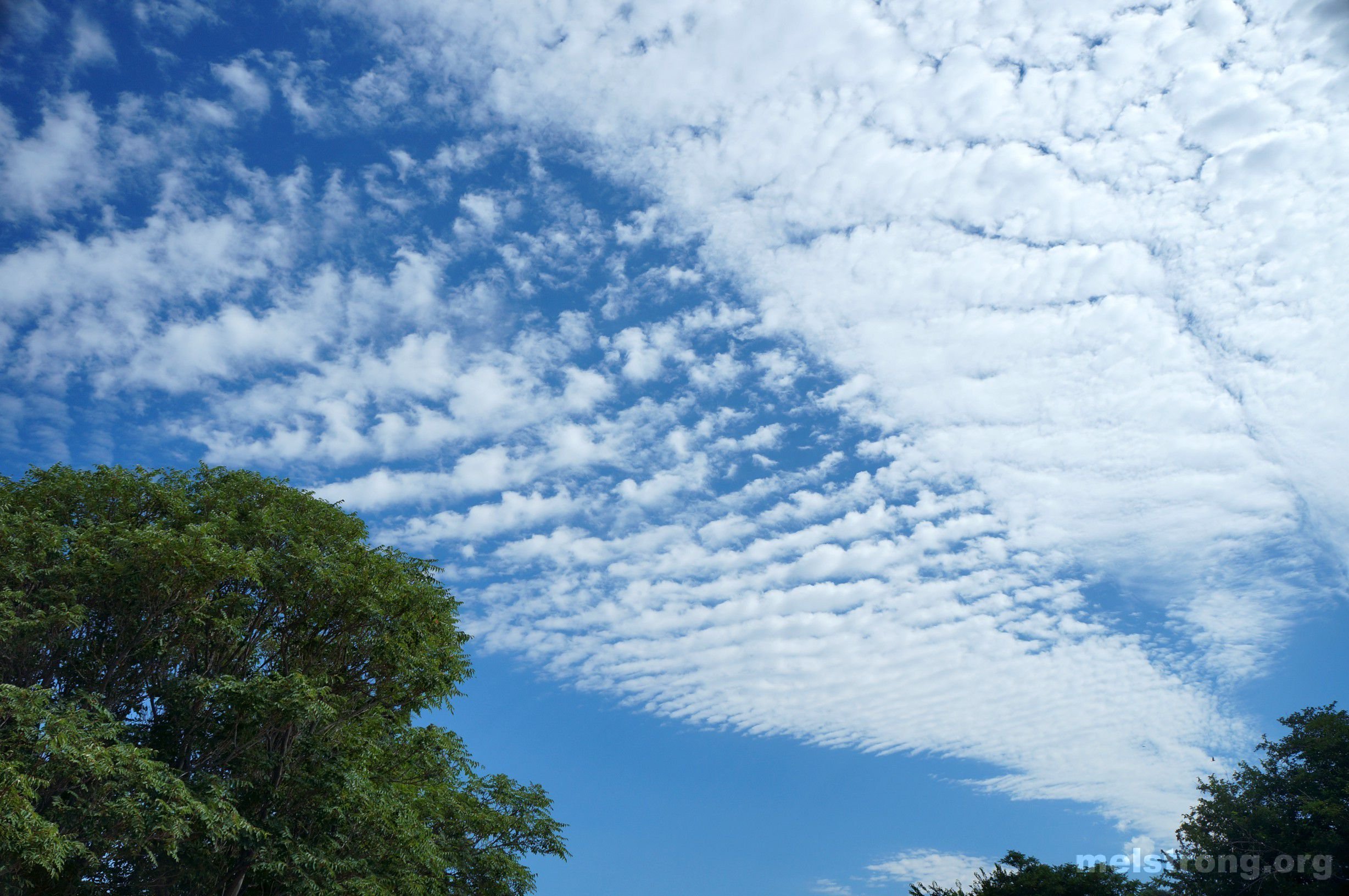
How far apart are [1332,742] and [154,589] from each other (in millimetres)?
32957

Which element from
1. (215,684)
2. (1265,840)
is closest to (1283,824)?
(1265,840)

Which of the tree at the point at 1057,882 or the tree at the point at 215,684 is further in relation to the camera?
the tree at the point at 1057,882

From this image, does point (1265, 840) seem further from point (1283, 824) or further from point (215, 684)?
point (215, 684)

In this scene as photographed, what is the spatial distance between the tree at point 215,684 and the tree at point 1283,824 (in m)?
24.8

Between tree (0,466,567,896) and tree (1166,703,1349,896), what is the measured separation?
24.8 metres

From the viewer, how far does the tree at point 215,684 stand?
13578 millimetres

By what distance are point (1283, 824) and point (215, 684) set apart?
30473mm

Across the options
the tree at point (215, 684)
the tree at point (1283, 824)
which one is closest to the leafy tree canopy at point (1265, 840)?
the tree at point (1283, 824)

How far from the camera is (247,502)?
19.3m

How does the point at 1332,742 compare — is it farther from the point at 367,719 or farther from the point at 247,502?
Result: the point at 247,502

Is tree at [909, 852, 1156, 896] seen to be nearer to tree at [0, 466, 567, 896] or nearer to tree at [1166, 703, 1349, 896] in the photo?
tree at [1166, 703, 1349, 896]

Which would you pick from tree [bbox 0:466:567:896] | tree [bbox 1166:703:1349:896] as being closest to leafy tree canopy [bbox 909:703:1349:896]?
tree [bbox 1166:703:1349:896]

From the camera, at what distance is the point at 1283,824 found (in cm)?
2602

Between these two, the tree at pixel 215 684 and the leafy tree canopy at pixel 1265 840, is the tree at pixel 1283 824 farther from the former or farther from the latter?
the tree at pixel 215 684
